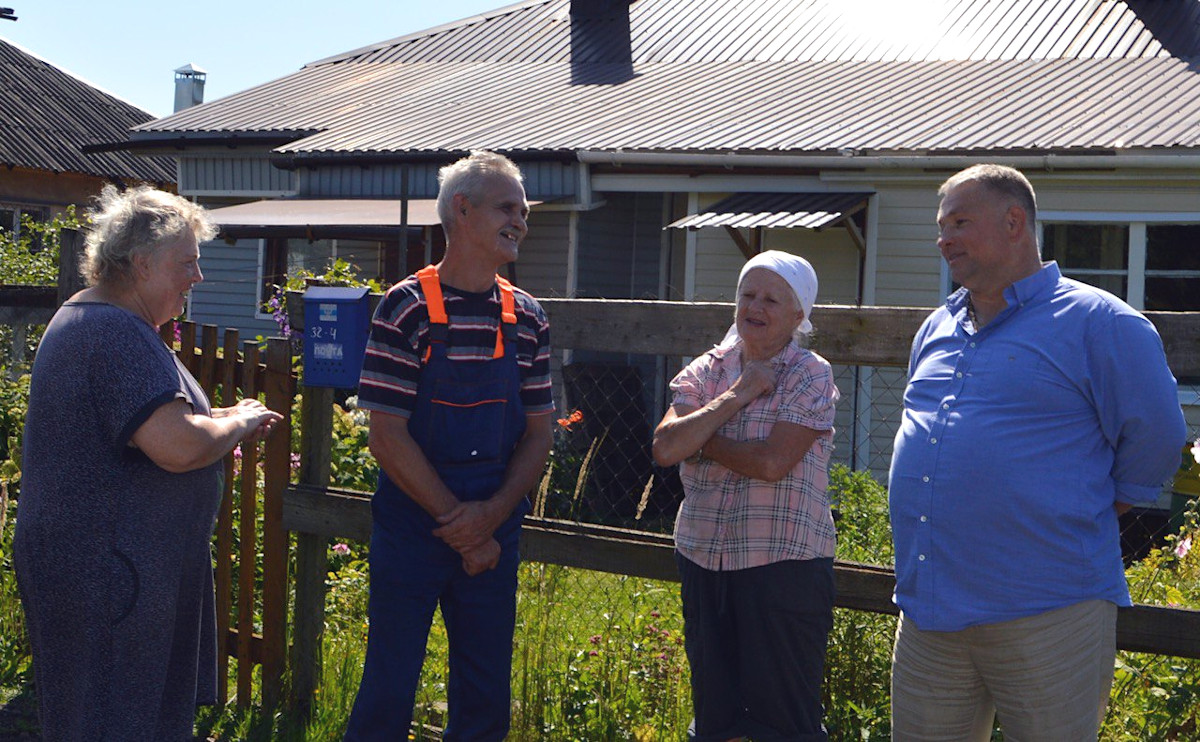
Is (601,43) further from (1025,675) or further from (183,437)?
(1025,675)

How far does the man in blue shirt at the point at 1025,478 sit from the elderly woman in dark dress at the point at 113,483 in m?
1.73

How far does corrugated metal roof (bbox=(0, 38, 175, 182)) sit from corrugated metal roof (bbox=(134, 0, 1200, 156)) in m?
6.58

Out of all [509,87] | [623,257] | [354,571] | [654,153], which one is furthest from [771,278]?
[509,87]

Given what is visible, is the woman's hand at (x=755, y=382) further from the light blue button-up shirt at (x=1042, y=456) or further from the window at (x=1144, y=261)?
the window at (x=1144, y=261)

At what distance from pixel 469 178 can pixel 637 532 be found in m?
1.23

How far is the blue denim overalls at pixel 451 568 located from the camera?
11.5 feet

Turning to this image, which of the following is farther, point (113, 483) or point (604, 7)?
point (604, 7)

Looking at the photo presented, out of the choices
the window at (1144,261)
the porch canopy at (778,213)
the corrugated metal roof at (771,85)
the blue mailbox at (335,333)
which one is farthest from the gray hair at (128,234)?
the window at (1144,261)

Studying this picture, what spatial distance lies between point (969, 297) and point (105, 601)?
7.17 ft

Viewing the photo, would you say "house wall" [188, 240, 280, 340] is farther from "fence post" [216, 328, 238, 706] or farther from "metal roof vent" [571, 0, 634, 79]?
"fence post" [216, 328, 238, 706]

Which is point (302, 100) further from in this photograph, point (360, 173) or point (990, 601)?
point (990, 601)

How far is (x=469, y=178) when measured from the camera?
3506 mm

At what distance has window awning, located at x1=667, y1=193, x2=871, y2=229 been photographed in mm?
10883

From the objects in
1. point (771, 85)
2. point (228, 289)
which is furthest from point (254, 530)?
point (228, 289)
